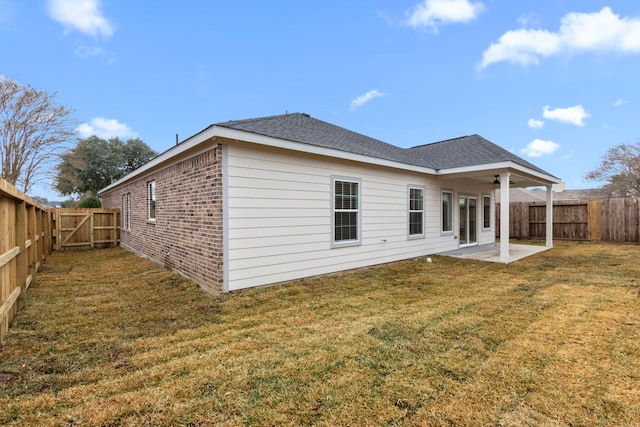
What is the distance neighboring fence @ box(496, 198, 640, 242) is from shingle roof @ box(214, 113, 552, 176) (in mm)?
6321

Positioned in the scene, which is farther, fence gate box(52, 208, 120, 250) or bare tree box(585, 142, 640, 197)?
bare tree box(585, 142, 640, 197)

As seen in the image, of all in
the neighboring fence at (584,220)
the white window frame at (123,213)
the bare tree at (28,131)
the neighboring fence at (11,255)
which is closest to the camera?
the neighboring fence at (11,255)

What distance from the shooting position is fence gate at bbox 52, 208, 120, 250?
12.1m

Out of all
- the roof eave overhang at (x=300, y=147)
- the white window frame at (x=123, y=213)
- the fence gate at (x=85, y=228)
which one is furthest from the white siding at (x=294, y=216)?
the fence gate at (x=85, y=228)

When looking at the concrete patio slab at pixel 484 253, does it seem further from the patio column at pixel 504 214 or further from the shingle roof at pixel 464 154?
the shingle roof at pixel 464 154


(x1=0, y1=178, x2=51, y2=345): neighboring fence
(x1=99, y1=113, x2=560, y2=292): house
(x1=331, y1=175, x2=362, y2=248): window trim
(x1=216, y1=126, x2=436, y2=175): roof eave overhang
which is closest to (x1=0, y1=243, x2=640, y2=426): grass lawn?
(x1=0, y1=178, x2=51, y2=345): neighboring fence

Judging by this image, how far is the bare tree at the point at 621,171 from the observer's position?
818 inches

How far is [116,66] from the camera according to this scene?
47.1ft

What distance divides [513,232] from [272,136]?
1482cm

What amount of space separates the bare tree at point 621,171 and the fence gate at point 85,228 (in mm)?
30809

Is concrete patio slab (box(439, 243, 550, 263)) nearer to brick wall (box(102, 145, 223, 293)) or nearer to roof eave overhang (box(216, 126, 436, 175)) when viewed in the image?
roof eave overhang (box(216, 126, 436, 175))

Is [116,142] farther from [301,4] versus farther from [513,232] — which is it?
[513,232]

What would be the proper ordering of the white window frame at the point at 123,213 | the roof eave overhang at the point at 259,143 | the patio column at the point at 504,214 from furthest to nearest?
the white window frame at the point at 123,213
the patio column at the point at 504,214
the roof eave overhang at the point at 259,143

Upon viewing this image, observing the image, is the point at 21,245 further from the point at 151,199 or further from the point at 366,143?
the point at 366,143
